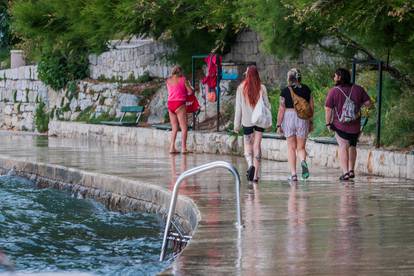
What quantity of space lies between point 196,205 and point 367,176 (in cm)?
486

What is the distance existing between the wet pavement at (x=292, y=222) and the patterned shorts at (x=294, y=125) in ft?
2.58

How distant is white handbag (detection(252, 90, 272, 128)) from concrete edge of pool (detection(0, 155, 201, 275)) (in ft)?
6.20

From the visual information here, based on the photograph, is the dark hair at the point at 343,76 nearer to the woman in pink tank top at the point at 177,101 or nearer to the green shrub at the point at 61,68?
the woman in pink tank top at the point at 177,101

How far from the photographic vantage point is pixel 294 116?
1825 cm

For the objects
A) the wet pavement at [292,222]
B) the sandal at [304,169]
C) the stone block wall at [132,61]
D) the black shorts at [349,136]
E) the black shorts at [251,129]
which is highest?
the stone block wall at [132,61]

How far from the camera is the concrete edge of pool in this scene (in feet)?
52.5

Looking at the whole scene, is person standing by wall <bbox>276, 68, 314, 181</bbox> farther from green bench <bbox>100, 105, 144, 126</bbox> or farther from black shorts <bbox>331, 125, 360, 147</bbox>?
green bench <bbox>100, 105, 144, 126</bbox>

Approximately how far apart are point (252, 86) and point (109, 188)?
3.42m

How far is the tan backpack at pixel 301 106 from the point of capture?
59.3ft

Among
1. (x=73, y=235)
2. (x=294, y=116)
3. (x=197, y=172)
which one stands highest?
(x=294, y=116)

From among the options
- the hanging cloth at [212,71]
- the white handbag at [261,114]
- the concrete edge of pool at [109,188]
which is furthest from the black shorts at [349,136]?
the hanging cloth at [212,71]

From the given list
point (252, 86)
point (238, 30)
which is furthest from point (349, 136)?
point (238, 30)

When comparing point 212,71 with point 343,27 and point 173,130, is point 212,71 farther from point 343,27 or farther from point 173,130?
point 343,27

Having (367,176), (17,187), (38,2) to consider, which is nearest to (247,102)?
(367,176)
